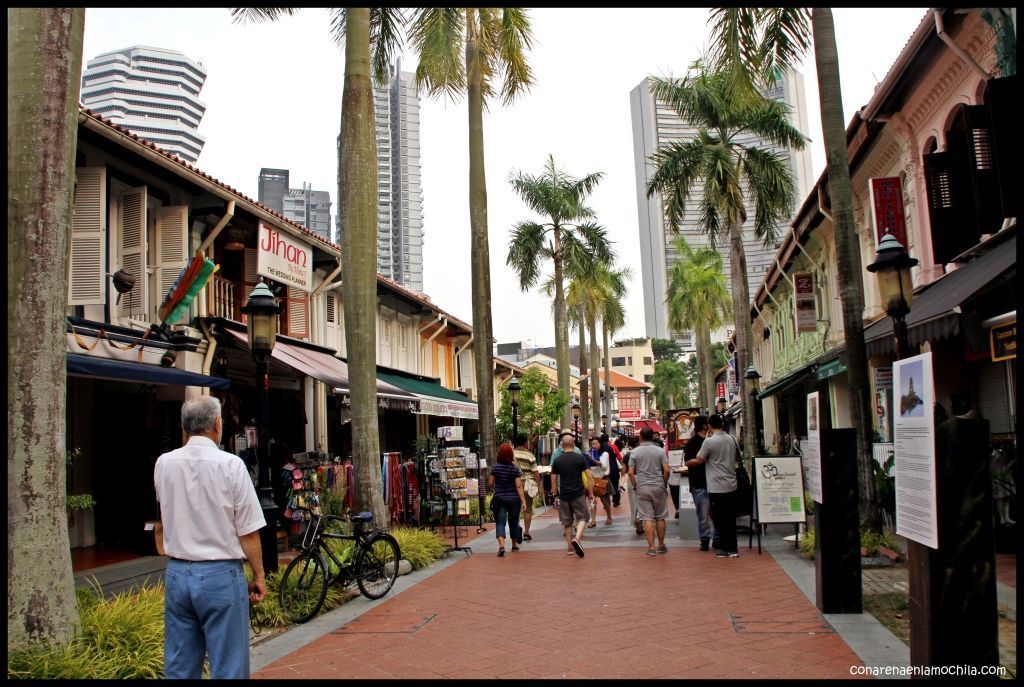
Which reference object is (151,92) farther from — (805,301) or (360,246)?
(360,246)

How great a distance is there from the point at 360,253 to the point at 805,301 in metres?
15.4

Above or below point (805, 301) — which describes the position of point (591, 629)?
below

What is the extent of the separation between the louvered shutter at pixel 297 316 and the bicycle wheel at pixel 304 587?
29.8ft

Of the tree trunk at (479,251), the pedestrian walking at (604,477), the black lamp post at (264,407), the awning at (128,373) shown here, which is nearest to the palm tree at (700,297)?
the pedestrian walking at (604,477)

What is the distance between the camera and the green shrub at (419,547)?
→ 11.2 metres

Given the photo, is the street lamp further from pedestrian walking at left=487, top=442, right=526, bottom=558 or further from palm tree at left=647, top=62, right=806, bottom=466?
palm tree at left=647, top=62, right=806, bottom=466

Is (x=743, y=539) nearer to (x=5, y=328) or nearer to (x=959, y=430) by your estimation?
(x=959, y=430)

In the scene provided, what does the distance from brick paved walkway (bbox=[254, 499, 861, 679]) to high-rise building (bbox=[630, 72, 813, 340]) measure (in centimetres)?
833

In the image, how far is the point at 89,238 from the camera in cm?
1109

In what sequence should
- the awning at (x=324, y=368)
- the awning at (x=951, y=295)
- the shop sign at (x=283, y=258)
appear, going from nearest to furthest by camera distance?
the awning at (x=951, y=295)
the awning at (x=324, y=368)
the shop sign at (x=283, y=258)

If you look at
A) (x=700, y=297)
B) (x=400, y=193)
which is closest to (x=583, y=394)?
(x=700, y=297)

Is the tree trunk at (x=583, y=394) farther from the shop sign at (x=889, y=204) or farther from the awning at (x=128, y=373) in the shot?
the awning at (x=128, y=373)

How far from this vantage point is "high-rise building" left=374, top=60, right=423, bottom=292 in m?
118

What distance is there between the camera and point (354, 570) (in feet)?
29.4
